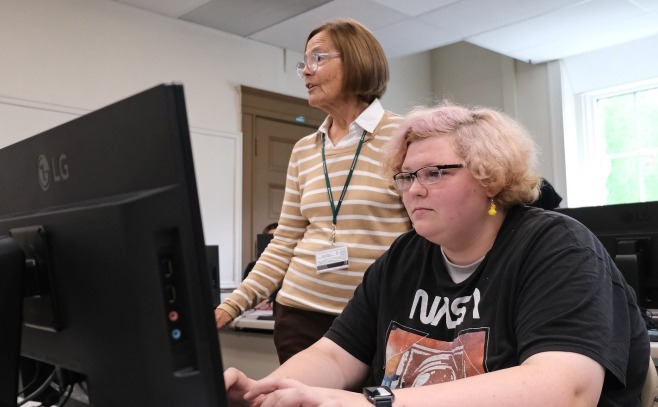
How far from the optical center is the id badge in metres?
1.62

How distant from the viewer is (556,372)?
2.76 ft

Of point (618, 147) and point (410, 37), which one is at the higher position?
point (410, 37)

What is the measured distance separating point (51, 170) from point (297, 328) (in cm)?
107

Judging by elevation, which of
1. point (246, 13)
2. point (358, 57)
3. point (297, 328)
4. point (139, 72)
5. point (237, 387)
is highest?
point (246, 13)

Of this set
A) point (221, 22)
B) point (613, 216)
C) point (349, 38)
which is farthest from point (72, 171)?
point (221, 22)

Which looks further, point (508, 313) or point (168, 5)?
point (168, 5)

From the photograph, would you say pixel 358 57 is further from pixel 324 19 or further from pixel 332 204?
pixel 324 19

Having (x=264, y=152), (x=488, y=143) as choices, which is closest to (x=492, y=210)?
(x=488, y=143)

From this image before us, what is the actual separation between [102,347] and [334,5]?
13.6 ft

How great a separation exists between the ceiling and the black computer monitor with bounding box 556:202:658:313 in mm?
2816

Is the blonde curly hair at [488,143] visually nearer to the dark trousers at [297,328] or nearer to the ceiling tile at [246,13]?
the dark trousers at [297,328]

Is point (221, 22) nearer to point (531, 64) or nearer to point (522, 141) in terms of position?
point (531, 64)

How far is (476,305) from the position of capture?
3.48 ft

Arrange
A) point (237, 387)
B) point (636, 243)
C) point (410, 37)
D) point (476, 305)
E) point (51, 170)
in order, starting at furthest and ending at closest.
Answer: point (410, 37) → point (636, 243) → point (476, 305) → point (237, 387) → point (51, 170)
